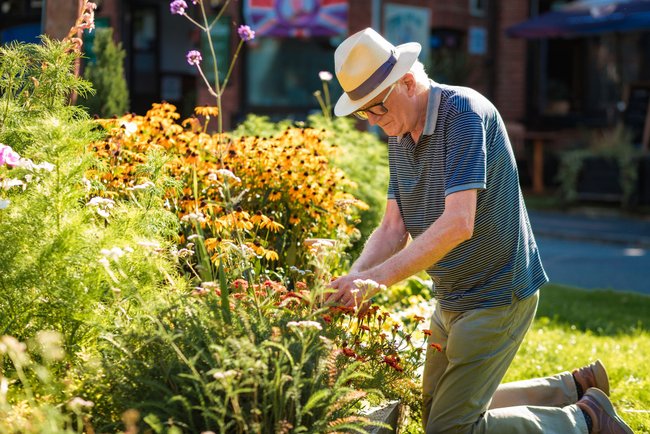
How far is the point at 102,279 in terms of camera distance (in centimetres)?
349

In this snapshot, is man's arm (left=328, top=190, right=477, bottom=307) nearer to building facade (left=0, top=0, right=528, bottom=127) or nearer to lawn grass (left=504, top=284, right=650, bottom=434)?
lawn grass (left=504, top=284, right=650, bottom=434)

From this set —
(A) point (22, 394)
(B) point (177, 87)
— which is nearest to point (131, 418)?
(A) point (22, 394)

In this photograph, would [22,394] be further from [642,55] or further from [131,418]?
[642,55]

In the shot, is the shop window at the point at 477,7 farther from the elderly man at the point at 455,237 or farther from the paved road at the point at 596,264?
the elderly man at the point at 455,237

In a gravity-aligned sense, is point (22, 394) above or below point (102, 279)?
below

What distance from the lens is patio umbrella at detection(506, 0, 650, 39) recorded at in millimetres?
14938

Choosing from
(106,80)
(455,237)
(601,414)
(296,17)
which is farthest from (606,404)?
(296,17)

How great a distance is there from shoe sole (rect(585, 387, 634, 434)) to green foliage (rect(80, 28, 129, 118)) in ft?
13.2

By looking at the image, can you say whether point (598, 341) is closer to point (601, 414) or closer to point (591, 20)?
point (601, 414)

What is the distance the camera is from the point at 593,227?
1337 centimetres

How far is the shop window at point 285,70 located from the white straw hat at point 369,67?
518 inches

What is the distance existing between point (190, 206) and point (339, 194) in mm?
1192

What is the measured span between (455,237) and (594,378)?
4.47 ft

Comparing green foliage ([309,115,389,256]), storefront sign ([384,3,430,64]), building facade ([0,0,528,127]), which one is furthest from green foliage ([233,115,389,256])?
storefront sign ([384,3,430,64])
